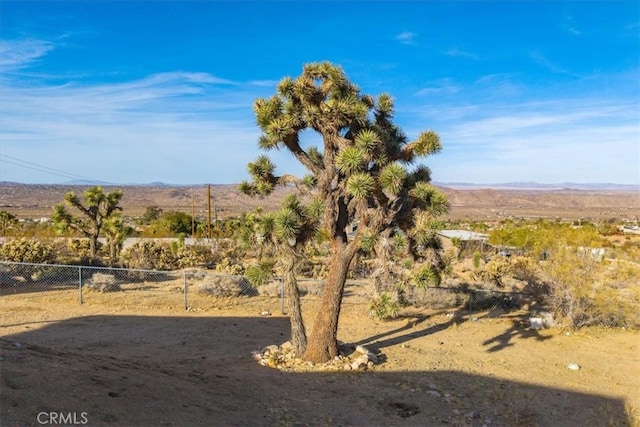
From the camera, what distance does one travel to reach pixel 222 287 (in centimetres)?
1767

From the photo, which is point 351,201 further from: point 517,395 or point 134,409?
point 134,409

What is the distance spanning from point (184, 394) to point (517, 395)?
6369 mm

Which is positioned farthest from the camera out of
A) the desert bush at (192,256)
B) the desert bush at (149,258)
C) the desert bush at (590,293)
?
the desert bush at (192,256)

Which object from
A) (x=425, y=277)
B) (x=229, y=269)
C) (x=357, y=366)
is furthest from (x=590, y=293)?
(x=229, y=269)

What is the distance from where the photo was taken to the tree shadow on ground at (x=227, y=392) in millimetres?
6891

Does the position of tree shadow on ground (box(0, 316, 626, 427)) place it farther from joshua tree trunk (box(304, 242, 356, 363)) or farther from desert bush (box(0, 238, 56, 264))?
desert bush (box(0, 238, 56, 264))

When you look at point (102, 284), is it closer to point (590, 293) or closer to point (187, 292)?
point (187, 292)

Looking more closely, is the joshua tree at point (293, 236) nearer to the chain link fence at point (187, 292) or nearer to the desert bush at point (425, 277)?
the desert bush at point (425, 277)

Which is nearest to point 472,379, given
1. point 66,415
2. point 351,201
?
point 351,201

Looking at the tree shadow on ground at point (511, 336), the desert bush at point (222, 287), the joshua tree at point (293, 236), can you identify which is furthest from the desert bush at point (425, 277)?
the desert bush at point (222, 287)

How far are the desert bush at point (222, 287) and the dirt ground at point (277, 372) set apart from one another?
0.94 metres

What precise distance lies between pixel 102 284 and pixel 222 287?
14.3ft

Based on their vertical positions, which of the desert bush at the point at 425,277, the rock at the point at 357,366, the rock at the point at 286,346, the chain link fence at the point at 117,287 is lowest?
the rock at the point at 357,366

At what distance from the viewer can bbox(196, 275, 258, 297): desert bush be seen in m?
17.6
